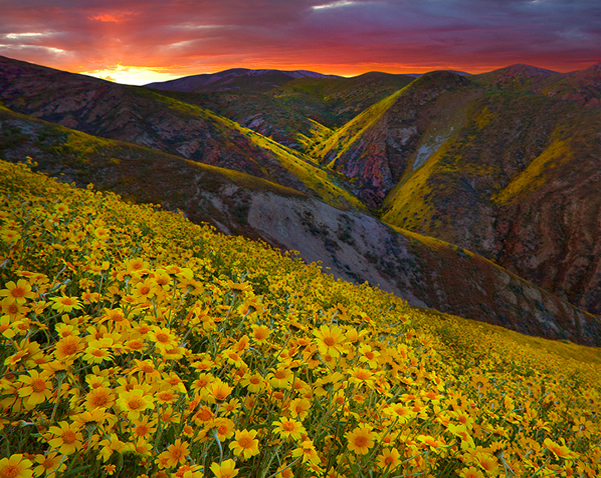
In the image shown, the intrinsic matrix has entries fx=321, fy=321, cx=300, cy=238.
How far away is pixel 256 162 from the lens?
4875 inches

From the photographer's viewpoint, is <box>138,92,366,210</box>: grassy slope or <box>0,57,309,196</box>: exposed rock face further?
<box>0,57,309,196</box>: exposed rock face

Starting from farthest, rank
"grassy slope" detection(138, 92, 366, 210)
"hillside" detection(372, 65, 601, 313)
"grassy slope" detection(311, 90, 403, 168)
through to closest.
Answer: "grassy slope" detection(311, 90, 403, 168) < "grassy slope" detection(138, 92, 366, 210) < "hillside" detection(372, 65, 601, 313)

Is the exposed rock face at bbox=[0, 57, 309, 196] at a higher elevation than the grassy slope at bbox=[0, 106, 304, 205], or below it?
higher

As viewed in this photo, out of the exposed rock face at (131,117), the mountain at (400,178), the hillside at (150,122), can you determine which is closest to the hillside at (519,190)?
the mountain at (400,178)

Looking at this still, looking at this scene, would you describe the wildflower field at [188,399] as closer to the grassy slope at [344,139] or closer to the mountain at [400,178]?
the mountain at [400,178]

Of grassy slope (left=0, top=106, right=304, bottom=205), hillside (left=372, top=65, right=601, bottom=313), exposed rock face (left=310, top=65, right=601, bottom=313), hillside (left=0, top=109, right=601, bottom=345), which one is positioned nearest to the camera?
grassy slope (left=0, top=106, right=304, bottom=205)

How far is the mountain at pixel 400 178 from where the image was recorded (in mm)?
54656

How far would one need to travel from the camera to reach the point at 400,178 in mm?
155250

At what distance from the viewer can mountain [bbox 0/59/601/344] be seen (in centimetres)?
5466

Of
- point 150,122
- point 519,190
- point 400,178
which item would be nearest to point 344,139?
point 400,178

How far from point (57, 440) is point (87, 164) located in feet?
192

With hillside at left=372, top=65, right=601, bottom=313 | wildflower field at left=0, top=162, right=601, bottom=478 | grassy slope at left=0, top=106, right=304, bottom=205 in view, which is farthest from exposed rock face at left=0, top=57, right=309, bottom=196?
wildflower field at left=0, top=162, right=601, bottom=478

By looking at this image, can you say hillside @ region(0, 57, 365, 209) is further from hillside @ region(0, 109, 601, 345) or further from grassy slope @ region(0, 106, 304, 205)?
grassy slope @ region(0, 106, 304, 205)

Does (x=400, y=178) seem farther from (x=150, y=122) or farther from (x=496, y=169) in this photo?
(x=150, y=122)
